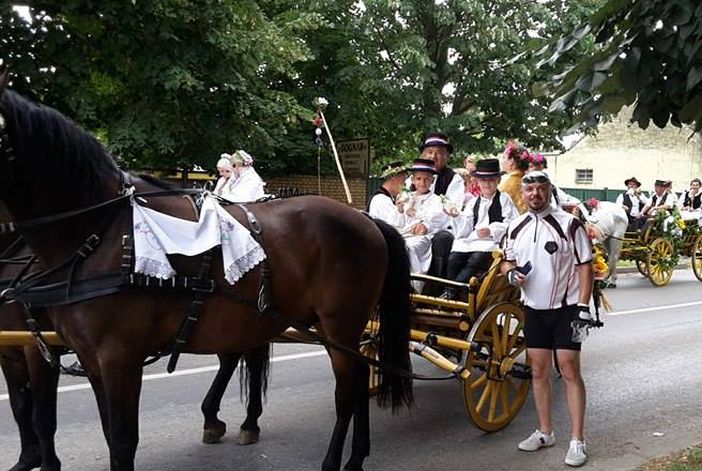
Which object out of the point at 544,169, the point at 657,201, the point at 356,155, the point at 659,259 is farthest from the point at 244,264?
the point at 657,201

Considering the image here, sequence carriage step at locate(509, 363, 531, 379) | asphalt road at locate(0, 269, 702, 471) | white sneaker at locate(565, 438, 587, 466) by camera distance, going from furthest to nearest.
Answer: carriage step at locate(509, 363, 531, 379)
asphalt road at locate(0, 269, 702, 471)
white sneaker at locate(565, 438, 587, 466)

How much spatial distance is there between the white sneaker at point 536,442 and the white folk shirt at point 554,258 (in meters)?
0.97

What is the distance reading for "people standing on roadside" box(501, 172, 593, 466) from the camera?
15.7 ft

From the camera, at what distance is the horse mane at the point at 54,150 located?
136 inches

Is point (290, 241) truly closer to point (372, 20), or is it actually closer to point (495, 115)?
point (372, 20)

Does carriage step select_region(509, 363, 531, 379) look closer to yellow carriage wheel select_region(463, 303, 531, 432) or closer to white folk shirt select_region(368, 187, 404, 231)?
yellow carriage wheel select_region(463, 303, 531, 432)

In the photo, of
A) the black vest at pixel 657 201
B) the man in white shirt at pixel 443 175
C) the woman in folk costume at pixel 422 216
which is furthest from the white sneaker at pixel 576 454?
the black vest at pixel 657 201

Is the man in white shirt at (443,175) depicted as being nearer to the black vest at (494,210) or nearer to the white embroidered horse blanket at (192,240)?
the black vest at (494,210)

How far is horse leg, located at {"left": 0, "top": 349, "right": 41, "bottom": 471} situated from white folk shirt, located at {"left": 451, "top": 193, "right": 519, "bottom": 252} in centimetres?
354

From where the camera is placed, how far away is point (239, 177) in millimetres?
8758

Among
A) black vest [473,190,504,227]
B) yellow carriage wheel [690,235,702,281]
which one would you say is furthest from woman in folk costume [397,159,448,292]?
yellow carriage wheel [690,235,702,281]

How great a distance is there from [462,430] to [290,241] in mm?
2319

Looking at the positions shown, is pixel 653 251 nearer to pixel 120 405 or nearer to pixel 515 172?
pixel 515 172

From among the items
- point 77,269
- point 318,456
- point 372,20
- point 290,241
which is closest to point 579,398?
point 318,456
